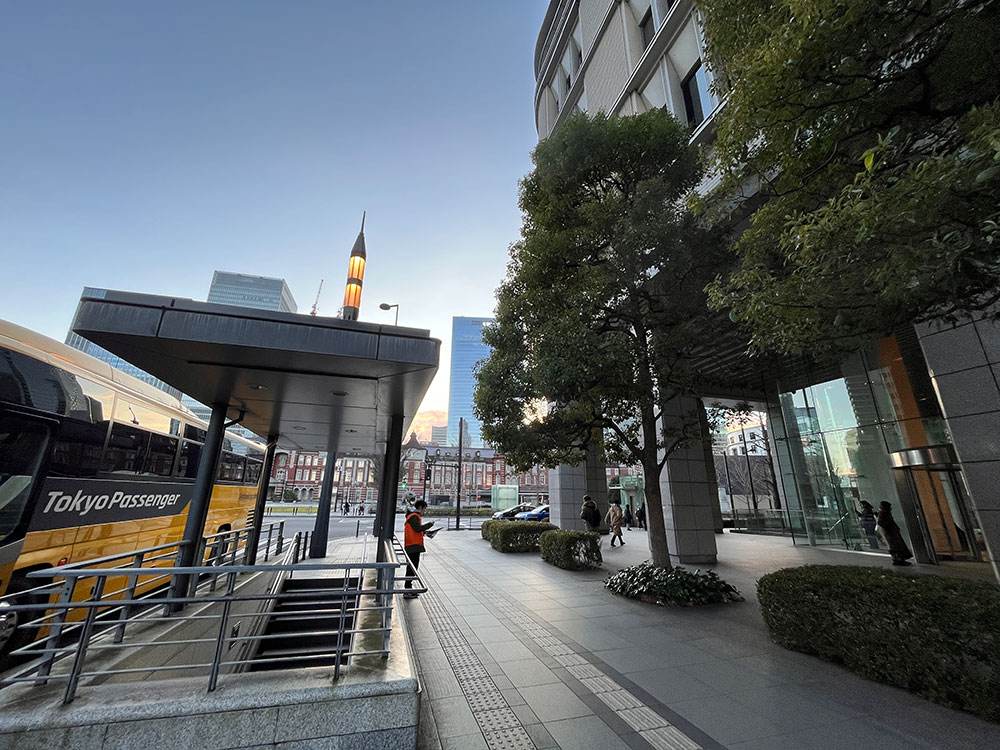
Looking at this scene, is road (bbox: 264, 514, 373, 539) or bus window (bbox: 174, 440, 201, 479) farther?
road (bbox: 264, 514, 373, 539)

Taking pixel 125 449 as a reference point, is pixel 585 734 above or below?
below

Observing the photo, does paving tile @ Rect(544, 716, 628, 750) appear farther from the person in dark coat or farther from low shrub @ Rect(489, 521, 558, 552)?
the person in dark coat

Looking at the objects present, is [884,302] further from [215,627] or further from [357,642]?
[215,627]

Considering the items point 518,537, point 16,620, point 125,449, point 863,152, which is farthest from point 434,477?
point 863,152

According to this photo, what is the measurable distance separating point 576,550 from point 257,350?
9057 mm

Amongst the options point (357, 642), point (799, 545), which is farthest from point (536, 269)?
point (799, 545)

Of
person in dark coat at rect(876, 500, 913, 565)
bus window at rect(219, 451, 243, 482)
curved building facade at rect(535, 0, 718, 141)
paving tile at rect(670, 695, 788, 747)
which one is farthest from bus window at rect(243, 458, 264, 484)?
person in dark coat at rect(876, 500, 913, 565)

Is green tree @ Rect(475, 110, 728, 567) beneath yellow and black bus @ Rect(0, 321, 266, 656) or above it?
above

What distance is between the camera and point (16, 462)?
514 cm

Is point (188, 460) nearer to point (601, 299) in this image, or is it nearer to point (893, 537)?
point (601, 299)

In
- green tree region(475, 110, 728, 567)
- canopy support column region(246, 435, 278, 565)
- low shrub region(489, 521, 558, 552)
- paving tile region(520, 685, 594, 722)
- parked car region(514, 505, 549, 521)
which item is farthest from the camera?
parked car region(514, 505, 549, 521)

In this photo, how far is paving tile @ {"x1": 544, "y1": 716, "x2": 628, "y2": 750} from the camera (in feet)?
10.9

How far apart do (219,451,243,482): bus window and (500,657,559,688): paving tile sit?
9920 millimetres

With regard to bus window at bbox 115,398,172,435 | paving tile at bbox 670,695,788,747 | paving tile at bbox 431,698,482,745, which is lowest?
paving tile at bbox 670,695,788,747
